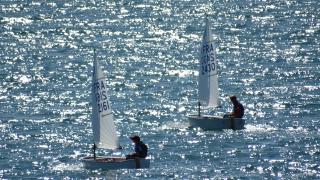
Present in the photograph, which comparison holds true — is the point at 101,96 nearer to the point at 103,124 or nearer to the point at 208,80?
the point at 103,124

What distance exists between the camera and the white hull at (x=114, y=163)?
221 feet

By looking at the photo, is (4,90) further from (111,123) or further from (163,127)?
(111,123)

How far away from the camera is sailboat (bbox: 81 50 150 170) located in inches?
2657

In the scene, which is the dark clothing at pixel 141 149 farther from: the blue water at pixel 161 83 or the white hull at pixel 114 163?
the blue water at pixel 161 83

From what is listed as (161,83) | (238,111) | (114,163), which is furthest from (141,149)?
(161,83)

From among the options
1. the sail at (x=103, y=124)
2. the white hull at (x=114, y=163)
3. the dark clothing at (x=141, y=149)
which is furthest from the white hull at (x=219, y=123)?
the white hull at (x=114, y=163)

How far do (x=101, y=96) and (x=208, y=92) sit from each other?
46.5 ft

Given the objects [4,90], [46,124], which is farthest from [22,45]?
[46,124]

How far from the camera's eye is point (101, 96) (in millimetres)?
68688

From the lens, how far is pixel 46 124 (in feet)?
264

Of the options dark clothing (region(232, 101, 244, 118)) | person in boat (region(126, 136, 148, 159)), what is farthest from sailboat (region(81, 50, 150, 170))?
dark clothing (region(232, 101, 244, 118))

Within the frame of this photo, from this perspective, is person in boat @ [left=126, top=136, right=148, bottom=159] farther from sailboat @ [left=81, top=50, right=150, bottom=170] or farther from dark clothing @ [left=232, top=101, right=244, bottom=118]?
dark clothing @ [left=232, top=101, right=244, bottom=118]

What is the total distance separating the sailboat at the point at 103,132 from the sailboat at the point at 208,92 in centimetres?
1030

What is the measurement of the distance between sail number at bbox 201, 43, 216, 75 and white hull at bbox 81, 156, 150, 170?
13809mm
